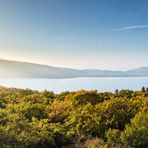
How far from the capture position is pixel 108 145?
10750 millimetres

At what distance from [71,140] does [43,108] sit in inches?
159

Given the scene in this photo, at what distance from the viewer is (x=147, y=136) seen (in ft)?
35.1

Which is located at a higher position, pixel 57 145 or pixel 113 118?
pixel 113 118

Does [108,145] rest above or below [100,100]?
below

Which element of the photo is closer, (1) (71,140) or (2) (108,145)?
(2) (108,145)

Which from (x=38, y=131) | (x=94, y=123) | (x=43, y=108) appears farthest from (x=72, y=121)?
(x=43, y=108)

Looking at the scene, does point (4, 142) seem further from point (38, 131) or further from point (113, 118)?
point (113, 118)

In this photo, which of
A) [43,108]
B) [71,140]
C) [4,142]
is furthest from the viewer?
[43,108]

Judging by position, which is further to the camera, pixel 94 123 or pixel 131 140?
pixel 94 123

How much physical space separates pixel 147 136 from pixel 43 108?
590 centimetres

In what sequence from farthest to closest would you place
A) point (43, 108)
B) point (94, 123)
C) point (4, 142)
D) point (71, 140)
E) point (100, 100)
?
point (100, 100) < point (43, 108) < point (94, 123) < point (71, 140) < point (4, 142)

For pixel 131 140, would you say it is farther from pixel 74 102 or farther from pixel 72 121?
pixel 74 102

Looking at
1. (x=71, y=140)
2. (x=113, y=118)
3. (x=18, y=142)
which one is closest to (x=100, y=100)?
(x=113, y=118)

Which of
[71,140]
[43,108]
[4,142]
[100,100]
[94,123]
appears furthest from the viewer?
[100,100]
